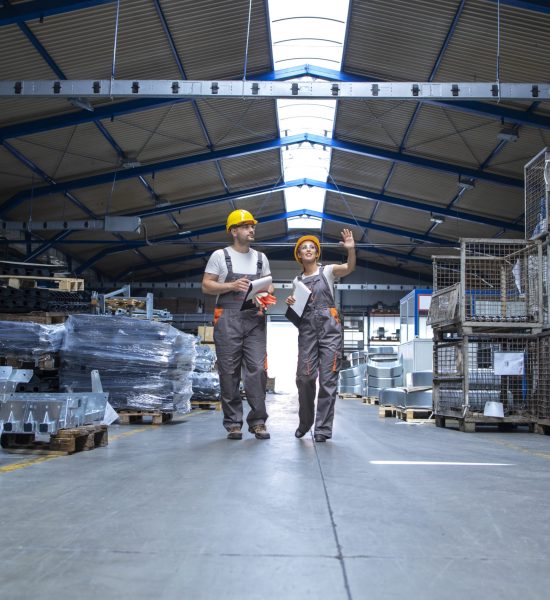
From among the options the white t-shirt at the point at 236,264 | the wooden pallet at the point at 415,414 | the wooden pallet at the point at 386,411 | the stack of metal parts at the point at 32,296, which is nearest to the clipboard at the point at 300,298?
the white t-shirt at the point at 236,264

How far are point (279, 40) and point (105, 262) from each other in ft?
58.3

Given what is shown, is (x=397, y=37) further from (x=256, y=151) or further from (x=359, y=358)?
(x=359, y=358)

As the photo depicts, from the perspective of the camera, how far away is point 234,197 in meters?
23.1

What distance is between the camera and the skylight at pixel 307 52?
12906 millimetres

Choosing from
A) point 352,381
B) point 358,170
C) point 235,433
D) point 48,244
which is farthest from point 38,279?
point 358,170

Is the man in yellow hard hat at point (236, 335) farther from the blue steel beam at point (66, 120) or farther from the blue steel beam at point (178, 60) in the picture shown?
the blue steel beam at point (66, 120)

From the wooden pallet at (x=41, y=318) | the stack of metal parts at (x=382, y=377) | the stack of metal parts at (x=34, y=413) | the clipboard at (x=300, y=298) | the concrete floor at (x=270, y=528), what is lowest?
the concrete floor at (x=270, y=528)

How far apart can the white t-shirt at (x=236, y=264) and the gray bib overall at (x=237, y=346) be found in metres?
0.04

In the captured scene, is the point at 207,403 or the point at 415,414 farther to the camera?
the point at 207,403

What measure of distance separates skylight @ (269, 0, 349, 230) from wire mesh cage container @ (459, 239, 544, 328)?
21.8ft

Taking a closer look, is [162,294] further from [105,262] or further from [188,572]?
[188,572]

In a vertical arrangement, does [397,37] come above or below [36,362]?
above

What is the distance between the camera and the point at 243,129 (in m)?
18.0

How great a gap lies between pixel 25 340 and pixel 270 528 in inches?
226
